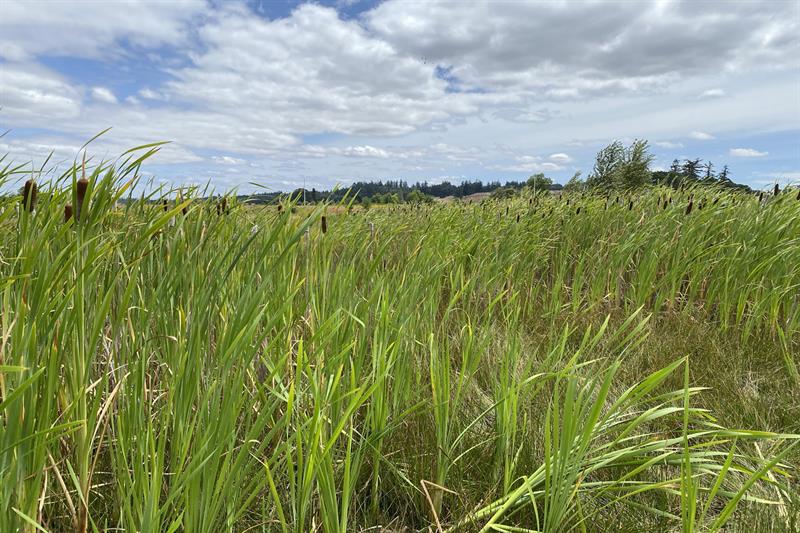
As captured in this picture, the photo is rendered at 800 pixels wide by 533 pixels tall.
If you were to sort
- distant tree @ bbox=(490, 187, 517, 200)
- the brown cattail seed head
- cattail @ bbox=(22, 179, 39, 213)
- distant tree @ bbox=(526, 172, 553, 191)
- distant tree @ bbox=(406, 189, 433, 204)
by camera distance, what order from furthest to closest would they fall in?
Result: distant tree @ bbox=(490, 187, 517, 200) < distant tree @ bbox=(406, 189, 433, 204) < distant tree @ bbox=(526, 172, 553, 191) < cattail @ bbox=(22, 179, 39, 213) < the brown cattail seed head

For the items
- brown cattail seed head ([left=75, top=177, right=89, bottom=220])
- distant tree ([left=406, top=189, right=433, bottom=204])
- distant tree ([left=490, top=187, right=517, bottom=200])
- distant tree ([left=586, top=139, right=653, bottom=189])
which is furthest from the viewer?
distant tree ([left=586, top=139, right=653, bottom=189])

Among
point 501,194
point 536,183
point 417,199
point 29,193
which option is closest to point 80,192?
point 29,193

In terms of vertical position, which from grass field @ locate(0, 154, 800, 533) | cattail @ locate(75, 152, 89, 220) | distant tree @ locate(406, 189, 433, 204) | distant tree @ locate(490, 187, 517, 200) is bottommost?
grass field @ locate(0, 154, 800, 533)

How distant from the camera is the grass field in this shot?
3.66ft

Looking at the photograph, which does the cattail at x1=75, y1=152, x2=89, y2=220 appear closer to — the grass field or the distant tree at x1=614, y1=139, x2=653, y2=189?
the grass field

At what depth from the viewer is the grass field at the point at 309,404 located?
1116mm

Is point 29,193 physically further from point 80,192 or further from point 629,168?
point 629,168

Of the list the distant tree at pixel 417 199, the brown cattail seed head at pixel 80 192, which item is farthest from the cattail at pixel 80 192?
the distant tree at pixel 417 199

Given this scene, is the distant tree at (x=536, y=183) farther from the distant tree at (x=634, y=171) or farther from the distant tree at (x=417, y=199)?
the distant tree at (x=634, y=171)

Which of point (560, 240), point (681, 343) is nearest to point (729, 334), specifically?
point (681, 343)

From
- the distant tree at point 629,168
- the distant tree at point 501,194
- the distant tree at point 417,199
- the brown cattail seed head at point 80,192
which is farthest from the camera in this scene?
the distant tree at point 629,168

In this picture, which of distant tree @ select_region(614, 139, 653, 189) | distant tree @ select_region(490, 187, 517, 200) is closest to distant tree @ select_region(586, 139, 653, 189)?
distant tree @ select_region(614, 139, 653, 189)

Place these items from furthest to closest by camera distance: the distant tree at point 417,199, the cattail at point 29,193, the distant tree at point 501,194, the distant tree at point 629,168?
the distant tree at point 629,168 → the distant tree at point 501,194 → the distant tree at point 417,199 → the cattail at point 29,193

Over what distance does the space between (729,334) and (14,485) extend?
4.22 meters
